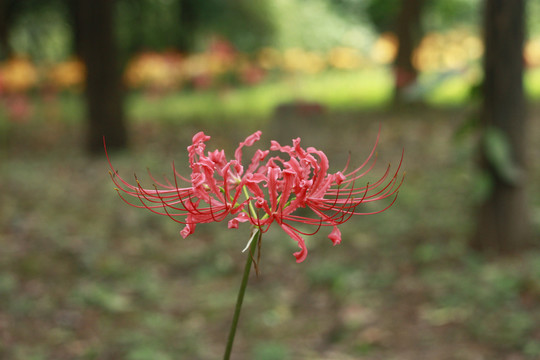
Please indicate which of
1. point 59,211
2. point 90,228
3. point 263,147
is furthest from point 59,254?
point 263,147

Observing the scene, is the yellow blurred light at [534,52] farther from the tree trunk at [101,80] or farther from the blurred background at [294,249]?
the tree trunk at [101,80]

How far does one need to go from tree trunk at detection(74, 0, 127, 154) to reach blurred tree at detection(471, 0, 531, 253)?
14.8ft

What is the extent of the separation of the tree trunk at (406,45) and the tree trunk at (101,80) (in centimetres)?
404

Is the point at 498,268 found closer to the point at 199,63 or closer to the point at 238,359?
the point at 238,359

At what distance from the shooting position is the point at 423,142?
7121mm

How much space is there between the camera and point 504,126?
144 inches

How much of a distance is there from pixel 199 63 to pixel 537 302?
7825 millimetres

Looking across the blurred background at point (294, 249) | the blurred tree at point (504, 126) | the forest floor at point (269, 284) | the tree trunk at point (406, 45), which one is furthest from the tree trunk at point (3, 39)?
the blurred tree at point (504, 126)

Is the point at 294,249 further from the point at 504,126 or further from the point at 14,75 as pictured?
the point at 14,75

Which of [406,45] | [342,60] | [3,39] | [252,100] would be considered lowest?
[406,45]

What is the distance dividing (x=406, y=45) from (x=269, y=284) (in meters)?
6.32

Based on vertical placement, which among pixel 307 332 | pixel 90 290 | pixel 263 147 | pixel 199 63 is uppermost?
pixel 199 63

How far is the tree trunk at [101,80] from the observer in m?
6.96

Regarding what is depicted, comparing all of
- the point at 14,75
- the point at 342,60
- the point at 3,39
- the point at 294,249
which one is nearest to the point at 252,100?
the point at 342,60
